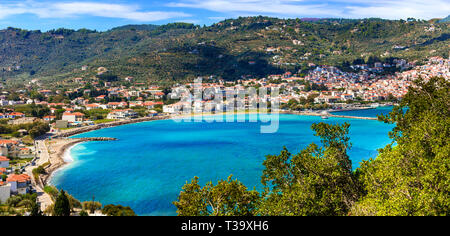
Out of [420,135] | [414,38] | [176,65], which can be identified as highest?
[414,38]

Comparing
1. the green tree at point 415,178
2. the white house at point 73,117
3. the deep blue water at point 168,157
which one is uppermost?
the green tree at point 415,178

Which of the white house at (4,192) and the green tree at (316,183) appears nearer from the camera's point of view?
the green tree at (316,183)

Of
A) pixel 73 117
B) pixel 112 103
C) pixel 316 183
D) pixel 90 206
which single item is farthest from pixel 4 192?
pixel 112 103

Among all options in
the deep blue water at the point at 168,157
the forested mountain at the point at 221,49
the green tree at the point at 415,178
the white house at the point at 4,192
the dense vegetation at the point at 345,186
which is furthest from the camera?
the forested mountain at the point at 221,49

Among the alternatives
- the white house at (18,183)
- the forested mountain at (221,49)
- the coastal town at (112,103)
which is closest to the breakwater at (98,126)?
the coastal town at (112,103)

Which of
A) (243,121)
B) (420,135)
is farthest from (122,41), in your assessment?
(420,135)

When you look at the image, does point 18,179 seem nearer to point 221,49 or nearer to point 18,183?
point 18,183

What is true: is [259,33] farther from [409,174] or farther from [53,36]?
[409,174]

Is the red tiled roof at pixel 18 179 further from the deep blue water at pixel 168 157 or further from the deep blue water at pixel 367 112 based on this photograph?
the deep blue water at pixel 367 112
